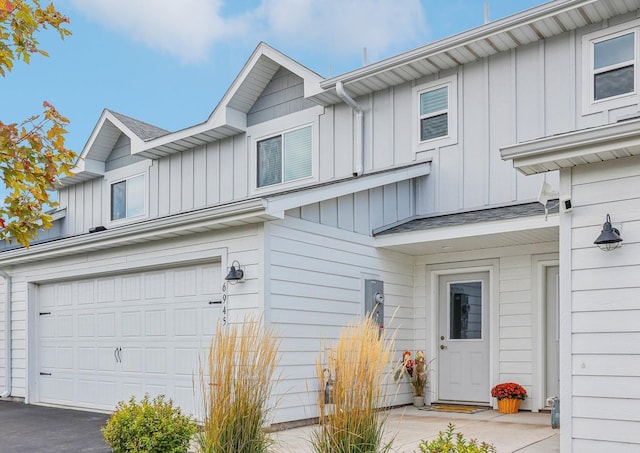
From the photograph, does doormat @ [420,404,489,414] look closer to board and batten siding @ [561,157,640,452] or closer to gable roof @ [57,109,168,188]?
board and batten siding @ [561,157,640,452]

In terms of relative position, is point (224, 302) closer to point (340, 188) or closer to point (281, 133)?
point (340, 188)

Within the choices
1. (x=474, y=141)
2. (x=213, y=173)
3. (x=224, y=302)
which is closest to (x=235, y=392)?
(x=224, y=302)

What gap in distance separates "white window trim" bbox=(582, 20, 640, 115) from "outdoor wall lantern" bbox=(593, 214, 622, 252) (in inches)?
128

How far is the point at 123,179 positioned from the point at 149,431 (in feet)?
28.2

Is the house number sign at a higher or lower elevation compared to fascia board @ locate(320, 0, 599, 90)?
lower

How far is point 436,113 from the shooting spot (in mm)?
8891

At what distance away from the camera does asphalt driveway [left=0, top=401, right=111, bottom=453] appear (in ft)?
20.1

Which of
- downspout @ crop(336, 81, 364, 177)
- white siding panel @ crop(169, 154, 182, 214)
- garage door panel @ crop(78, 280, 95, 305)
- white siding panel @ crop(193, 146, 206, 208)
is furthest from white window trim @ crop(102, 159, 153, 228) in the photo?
downspout @ crop(336, 81, 364, 177)

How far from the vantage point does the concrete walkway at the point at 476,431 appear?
5.72 meters

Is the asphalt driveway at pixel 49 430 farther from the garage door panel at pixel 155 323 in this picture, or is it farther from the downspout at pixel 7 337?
the garage door panel at pixel 155 323

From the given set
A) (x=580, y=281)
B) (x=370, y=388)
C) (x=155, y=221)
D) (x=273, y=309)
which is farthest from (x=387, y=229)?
(x=370, y=388)

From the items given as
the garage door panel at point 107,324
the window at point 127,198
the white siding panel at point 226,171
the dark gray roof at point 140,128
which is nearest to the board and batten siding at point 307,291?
the garage door panel at point 107,324

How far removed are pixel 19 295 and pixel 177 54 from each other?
16.9m

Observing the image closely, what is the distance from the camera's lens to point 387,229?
8359 mm
